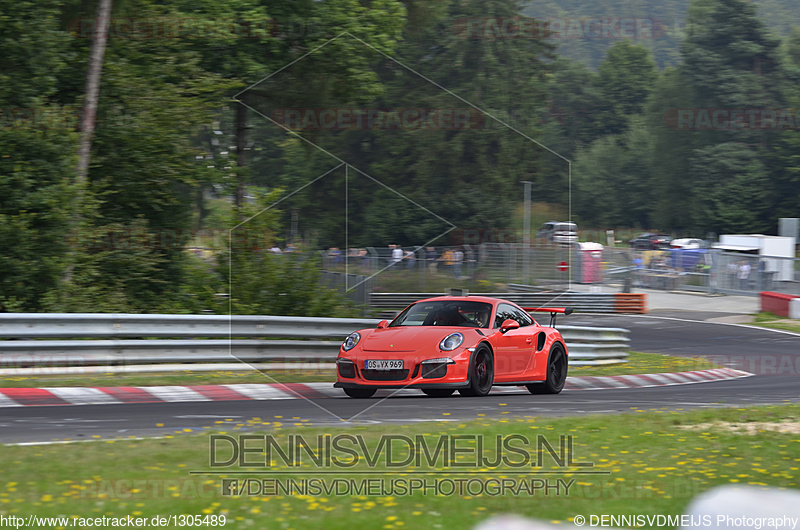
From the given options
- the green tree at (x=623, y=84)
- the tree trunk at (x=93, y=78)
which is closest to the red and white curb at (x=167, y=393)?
the tree trunk at (x=93, y=78)

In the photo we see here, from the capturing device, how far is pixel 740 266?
37812 millimetres

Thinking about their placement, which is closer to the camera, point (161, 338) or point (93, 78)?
point (161, 338)

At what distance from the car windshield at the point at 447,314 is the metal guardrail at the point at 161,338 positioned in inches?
61.5

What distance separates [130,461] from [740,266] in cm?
3528

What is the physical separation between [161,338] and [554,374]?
5.71 m

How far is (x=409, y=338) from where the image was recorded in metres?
10.7

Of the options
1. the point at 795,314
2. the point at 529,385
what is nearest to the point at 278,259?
the point at 529,385

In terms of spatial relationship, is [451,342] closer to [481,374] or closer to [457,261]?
[481,374]

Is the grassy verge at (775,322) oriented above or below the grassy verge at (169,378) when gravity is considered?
below

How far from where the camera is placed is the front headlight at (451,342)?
34.4 feet

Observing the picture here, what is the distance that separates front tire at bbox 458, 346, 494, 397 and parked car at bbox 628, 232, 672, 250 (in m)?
59.2

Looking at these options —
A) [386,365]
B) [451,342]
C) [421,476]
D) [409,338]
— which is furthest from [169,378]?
[421,476]

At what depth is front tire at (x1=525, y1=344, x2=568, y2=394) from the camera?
1229 centimetres

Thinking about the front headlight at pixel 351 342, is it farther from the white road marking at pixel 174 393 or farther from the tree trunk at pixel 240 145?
the tree trunk at pixel 240 145
